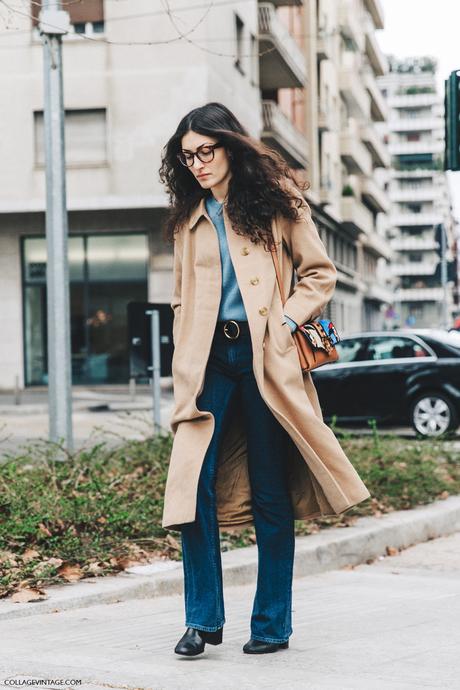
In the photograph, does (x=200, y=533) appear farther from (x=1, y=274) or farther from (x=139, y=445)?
(x=1, y=274)

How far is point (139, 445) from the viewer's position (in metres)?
8.23

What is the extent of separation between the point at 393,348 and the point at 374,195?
4326 cm

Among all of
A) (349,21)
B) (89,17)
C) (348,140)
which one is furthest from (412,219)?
(89,17)

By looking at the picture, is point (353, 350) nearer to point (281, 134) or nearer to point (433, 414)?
point (433, 414)

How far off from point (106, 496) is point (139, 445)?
177cm

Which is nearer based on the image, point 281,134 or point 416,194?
point 281,134

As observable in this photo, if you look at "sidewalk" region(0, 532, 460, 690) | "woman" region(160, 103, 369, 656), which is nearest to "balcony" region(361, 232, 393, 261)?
"sidewalk" region(0, 532, 460, 690)

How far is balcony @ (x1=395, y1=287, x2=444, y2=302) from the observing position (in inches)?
4331

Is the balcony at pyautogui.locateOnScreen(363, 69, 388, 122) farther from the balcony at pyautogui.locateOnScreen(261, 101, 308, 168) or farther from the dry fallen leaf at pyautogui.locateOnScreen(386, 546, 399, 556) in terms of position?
the dry fallen leaf at pyautogui.locateOnScreen(386, 546, 399, 556)

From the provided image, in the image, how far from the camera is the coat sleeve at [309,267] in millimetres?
3885

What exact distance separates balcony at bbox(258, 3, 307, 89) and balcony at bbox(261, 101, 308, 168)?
3.63 ft

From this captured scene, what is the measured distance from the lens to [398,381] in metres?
15.2

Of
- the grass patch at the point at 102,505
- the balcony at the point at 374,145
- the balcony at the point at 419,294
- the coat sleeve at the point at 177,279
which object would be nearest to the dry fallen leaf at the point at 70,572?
the grass patch at the point at 102,505

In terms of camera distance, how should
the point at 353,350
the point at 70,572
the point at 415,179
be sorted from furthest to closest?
1. the point at 415,179
2. the point at 353,350
3. the point at 70,572
